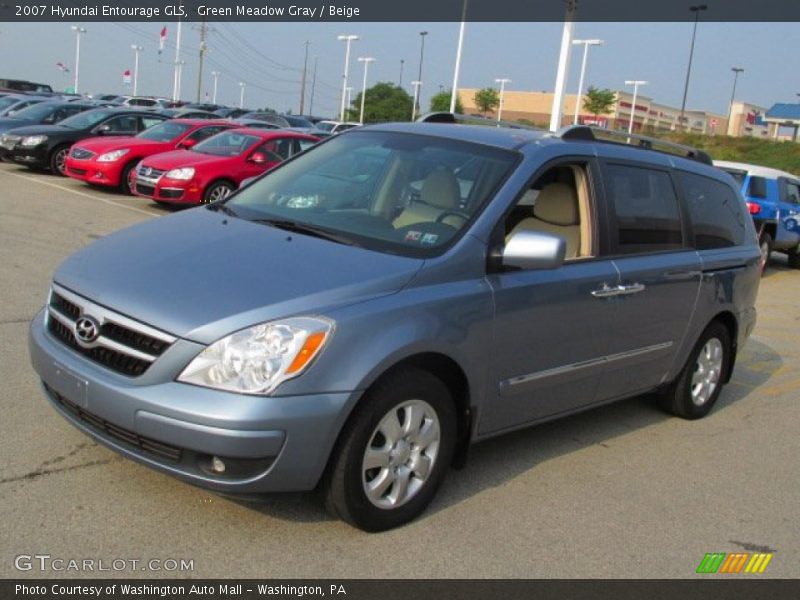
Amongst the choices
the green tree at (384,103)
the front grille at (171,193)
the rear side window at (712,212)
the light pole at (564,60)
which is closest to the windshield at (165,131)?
the front grille at (171,193)

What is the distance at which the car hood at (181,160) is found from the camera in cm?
1320

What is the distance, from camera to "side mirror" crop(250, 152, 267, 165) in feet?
45.2

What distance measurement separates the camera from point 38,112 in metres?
19.4

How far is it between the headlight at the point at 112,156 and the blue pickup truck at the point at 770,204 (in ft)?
35.2

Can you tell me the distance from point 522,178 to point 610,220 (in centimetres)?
79

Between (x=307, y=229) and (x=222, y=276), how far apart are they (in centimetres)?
71

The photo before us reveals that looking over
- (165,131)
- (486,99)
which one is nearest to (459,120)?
(165,131)

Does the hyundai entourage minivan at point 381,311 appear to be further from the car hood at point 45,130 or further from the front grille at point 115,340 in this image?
the car hood at point 45,130

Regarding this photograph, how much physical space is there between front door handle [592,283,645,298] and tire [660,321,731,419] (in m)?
1.17

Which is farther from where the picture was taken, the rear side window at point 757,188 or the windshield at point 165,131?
the windshield at point 165,131

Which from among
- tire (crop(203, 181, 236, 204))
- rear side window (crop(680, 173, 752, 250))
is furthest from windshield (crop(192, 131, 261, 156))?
rear side window (crop(680, 173, 752, 250))

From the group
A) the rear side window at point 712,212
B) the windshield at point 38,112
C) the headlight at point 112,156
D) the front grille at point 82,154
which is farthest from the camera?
the windshield at point 38,112

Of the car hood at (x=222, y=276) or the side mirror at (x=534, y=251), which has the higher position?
the side mirror at (x=534, y=251)

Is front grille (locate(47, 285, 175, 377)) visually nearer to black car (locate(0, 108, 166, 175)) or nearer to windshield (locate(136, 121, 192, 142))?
windshield (locate(136, 121, 192, 142))
